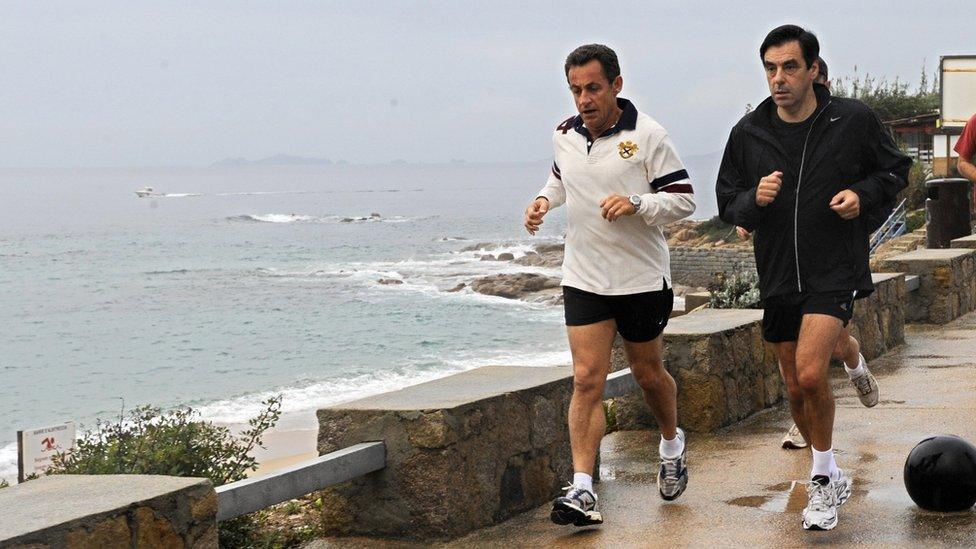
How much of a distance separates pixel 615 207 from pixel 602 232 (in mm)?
257

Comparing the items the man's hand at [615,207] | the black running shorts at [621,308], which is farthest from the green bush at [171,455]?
the man's hand at [615,207]

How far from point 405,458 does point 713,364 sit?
2.90m

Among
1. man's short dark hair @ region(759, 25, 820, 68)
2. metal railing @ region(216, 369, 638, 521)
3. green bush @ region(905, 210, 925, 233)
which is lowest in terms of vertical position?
green bush @ region(905, 210, 925, 233)

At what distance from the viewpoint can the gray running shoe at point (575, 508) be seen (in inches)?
210

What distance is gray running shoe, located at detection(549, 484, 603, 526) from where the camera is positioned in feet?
17.5

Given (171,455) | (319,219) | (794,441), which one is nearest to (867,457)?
(794,441)

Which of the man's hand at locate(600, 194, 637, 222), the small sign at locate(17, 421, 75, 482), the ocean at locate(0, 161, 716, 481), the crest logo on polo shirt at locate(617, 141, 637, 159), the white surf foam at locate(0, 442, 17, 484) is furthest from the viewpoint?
the ocean at locate(0, 161, 716, 481)

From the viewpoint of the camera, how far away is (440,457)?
5.35 meters

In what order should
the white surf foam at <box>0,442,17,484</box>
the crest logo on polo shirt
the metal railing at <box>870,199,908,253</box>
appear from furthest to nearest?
the metal railing at <box>870,199,908,253</box> → the white surf foam at <box>0,442,17,484</box> → the crest logo on polo shirt

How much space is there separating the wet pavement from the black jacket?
0.98m

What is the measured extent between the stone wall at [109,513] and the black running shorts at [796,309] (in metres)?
2.60

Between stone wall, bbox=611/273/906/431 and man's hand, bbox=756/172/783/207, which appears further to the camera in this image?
stone wall, bbox=611/273/906/431

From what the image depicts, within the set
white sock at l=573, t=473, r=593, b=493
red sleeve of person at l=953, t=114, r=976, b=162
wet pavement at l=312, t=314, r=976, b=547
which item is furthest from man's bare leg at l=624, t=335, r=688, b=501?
red sleeve of person at l=953, t=114, r=976, b=162

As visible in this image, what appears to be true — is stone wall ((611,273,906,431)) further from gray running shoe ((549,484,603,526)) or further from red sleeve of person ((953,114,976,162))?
gray running shoe ((549,484,603,526))
